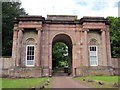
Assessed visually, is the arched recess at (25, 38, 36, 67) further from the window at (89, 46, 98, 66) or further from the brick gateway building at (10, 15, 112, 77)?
the window at (89, 46, 98, 66)

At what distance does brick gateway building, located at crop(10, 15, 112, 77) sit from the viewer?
29.0 m

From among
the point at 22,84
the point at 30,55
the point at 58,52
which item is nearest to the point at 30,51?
the point at 30,55

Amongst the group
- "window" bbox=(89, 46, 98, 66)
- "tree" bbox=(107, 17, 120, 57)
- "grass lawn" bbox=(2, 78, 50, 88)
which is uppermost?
"tree" bbox=(107, 17, 120, 57)

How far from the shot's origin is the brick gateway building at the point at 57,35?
29000 mm

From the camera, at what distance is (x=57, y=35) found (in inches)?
1228

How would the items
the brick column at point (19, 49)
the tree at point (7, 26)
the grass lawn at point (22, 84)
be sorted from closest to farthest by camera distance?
the grass lawn at point (22, 84) → the brick column at point (19, 49) → the tree at point (7, 26)

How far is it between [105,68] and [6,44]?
2201cm

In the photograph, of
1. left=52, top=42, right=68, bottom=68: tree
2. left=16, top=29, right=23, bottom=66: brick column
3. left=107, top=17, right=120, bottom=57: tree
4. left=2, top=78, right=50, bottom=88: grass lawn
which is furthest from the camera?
left=52, top=42, right=68, bottom=68: tree

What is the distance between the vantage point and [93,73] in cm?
2878

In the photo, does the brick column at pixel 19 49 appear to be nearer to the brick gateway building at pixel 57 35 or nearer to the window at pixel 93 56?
the brick gateway building at pixel 57 35

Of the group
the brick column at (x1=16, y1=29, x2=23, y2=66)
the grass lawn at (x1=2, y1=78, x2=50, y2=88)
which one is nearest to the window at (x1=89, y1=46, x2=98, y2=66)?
the brick column at (x1=16, y1=29, x2=23, y2=66)

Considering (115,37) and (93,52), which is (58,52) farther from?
(93,52)

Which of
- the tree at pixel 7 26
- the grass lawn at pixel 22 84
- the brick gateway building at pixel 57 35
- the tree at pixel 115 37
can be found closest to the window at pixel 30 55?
the brick gateway building at pixel 57 35

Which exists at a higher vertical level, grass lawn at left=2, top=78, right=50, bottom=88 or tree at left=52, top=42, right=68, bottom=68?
tree at left=52, top=42, right=68, bottom=68
